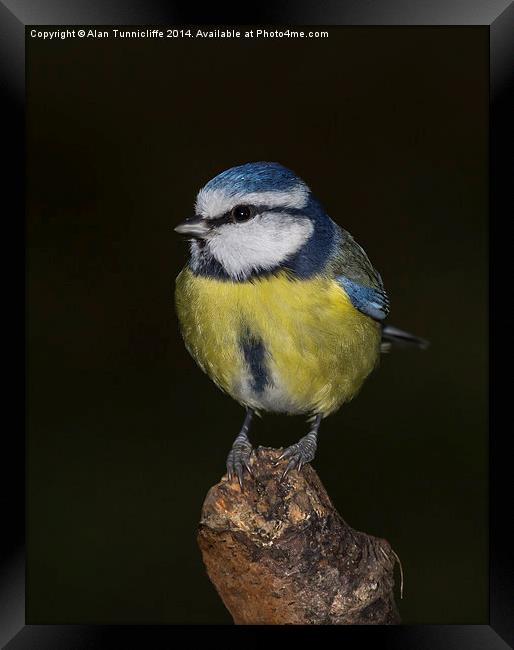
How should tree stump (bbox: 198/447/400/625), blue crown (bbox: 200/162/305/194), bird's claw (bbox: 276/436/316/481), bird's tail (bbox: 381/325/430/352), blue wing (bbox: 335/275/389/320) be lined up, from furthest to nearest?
1. bird's tail (bbox: 381/325/430/352)
2. blue wing (bbox: 335/275/389/320)
3. blue crown (bbox: 200/162/305/194)
4. bird's claw (bbox: 276/436/316/481)
5. tree stump (bbox: 198/447/400/625)

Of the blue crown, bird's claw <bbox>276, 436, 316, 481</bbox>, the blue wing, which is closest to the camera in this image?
bird's claw <bbox>276, 436, 316, 481</bbox>

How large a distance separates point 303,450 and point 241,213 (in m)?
0.88

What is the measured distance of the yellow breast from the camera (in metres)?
2.83

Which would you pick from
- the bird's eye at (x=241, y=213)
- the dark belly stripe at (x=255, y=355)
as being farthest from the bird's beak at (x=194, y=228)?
the dark belly stripe at (x=255, y=355)

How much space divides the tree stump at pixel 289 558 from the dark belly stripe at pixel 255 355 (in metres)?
0.50

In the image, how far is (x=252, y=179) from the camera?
2779 millimetres

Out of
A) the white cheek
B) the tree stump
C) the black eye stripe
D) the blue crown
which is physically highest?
the blue crown

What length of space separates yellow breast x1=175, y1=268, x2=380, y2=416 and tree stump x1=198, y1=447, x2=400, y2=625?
1.64 feet

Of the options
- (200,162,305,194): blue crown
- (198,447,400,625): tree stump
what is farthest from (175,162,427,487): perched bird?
(198,447,400,625): tree stump

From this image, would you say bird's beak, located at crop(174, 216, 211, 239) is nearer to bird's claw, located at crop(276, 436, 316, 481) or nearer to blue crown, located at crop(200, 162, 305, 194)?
blue crown, located at crop(200, 162, 305, 194)

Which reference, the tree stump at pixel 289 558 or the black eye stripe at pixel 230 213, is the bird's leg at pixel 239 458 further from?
the black eye stripe at pixel 230 213

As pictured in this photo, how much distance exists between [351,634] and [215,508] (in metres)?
0.56
